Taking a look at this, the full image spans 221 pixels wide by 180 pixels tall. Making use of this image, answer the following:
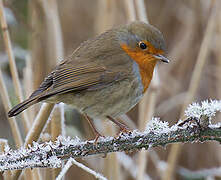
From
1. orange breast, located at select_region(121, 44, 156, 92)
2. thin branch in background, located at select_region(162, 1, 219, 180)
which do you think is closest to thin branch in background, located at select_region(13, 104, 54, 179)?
orange breast, located at select_region(121, 44, 156, 92)

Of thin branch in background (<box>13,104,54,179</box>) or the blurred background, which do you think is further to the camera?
the blurred background

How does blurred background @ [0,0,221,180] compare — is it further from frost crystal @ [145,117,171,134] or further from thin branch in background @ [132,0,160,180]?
frost crystal @ [145,117,171,134]

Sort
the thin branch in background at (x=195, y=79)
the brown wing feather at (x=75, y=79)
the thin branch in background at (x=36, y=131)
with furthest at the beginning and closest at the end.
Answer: the thin branch in background at (x=195, y=79)
the brown wing feather at (x=75, y=79)
the thin branch in background at (x=36, y=131)

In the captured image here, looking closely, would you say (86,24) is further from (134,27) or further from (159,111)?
(134,27)

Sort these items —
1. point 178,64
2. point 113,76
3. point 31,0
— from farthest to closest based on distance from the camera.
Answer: point 178,64 → point 31,0 → point 113,76

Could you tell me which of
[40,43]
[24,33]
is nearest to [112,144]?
[40,43]

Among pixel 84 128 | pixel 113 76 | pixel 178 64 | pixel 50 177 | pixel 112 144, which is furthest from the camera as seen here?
pixel 178 64

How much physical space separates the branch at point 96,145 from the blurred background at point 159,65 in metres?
0.56

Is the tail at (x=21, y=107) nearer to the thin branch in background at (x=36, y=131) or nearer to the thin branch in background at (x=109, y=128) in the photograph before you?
the thin branch in background at (x=36, y=131)

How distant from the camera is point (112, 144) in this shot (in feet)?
4.51

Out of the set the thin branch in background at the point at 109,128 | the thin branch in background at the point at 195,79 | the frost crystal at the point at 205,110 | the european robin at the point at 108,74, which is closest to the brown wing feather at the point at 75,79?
the european robin at the point at 108,74

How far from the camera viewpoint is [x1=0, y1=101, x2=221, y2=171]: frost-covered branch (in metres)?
1.16

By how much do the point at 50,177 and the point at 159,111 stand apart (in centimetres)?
159

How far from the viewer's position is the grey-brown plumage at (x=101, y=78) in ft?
6.42
